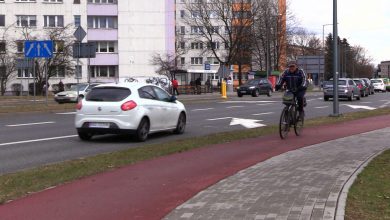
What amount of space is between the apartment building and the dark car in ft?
89.8

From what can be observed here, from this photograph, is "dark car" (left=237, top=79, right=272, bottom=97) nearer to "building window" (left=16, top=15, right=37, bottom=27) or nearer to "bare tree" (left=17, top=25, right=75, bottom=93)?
"bare tree" (left=17, top=25, right=75, bottom=93)

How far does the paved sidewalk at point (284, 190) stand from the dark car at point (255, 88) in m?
37.6

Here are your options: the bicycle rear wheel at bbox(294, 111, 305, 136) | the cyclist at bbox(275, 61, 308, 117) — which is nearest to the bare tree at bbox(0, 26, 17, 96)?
the bicycle rear wheel at bbox(294, 111, 305, 136)

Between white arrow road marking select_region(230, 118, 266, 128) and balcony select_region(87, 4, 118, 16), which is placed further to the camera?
balcony select_region(87, 4, 118, 16)

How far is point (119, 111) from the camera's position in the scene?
13578mm

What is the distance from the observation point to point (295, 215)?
218 inches

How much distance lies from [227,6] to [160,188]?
206ft

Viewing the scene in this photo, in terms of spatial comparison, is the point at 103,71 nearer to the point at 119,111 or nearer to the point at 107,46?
the point at 107,46

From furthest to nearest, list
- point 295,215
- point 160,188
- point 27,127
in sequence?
1. point 27,127
2. point 160,188
3. point 295,215

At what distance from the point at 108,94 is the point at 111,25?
206 ft

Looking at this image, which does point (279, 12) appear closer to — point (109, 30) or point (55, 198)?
point (109, 30)

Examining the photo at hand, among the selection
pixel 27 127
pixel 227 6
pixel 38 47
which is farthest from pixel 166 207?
pixel 227 6

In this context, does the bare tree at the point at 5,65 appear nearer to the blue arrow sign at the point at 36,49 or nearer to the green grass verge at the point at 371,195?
the blue arrow sign at the point at 36,49

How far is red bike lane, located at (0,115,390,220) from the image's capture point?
620cm
